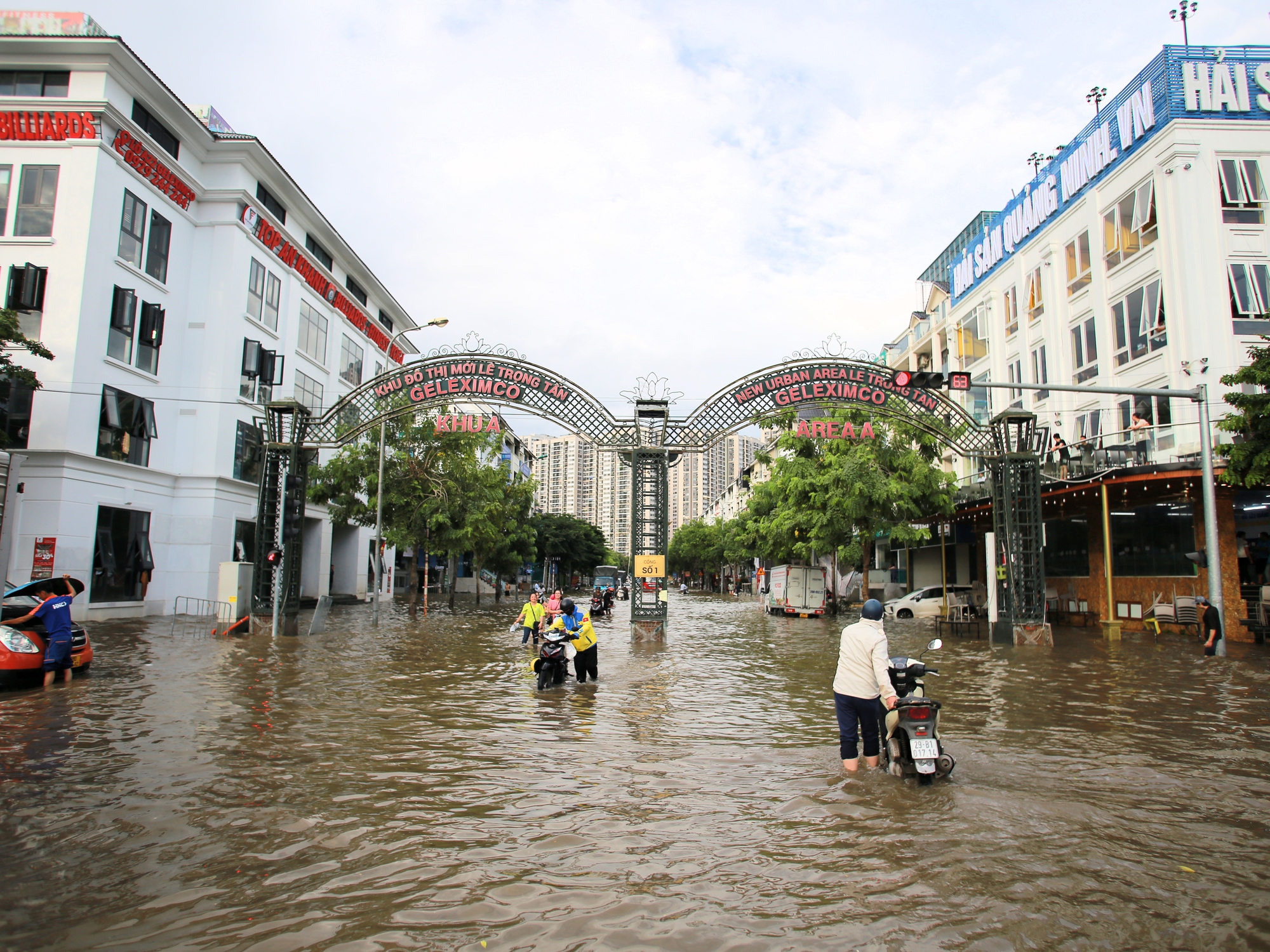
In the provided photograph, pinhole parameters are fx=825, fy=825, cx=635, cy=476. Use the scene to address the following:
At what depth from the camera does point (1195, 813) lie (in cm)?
621

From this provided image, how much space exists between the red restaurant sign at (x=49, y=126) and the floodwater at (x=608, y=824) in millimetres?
21104

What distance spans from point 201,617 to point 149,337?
9810 millimetres

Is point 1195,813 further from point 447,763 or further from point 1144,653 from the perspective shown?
point 1144,653

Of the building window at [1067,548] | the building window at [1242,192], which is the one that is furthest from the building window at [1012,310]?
the building window at [1242,192]

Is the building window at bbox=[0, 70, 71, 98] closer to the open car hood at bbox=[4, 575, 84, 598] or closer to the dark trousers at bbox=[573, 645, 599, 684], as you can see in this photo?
the open car hood at bbox=[4, 575, 84, 598]

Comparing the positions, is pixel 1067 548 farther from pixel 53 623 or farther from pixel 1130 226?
pixel 53 623

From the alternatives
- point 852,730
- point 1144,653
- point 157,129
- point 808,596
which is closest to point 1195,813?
point 852,730

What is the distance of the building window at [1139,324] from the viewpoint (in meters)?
26.4

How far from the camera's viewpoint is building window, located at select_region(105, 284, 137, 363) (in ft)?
87.0

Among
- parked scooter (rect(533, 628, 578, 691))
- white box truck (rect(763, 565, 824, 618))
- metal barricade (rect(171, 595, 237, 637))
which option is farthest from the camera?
white box truck (rect(763, 565, 824, 618))

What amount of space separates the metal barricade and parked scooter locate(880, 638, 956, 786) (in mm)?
19114

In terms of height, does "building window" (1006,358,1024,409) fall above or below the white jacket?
above

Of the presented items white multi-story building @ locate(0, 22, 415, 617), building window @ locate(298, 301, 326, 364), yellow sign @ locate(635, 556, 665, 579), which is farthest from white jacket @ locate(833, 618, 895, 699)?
building window @ locate(298, 301, 326, 364)

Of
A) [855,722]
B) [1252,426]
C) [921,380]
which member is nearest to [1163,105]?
[1252,426]
